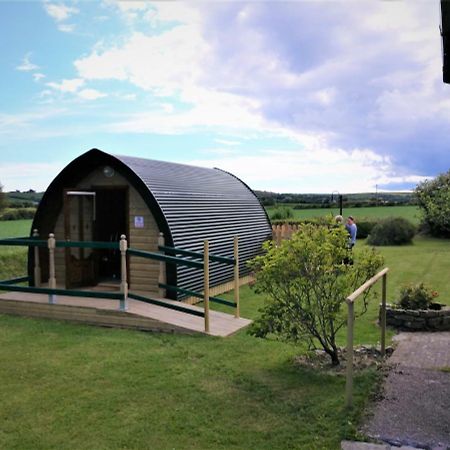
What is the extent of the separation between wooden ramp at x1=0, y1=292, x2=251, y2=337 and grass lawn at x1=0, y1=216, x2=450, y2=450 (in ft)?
1.15

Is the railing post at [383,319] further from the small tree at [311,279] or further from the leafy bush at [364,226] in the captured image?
the leafy bush at [364,226]

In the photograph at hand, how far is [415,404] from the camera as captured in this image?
5.24 meters

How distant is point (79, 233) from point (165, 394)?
6.89 meters

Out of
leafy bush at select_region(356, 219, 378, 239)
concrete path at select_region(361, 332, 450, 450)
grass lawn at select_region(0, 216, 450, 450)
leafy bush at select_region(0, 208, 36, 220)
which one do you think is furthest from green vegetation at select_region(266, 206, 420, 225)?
concrete path at select_region(361, 332, 450, 450)

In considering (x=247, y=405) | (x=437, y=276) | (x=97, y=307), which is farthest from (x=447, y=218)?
(x=247, y=405)

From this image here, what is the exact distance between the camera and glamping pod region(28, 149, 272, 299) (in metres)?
11.0

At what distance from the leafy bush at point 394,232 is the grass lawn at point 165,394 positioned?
18605 millimetres

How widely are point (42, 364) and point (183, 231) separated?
484cm

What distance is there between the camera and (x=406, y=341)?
26.5 feet

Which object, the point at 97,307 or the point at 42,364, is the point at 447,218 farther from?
the point at 42,364

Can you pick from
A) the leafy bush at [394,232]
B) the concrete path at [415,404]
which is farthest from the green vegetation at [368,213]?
the concrete path at [415,404]

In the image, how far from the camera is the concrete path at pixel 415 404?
179 inches

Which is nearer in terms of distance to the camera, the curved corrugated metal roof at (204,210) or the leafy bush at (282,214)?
the curved corrugated metal roof at (204,210)

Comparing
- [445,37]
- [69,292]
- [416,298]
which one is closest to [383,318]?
[416,298]
